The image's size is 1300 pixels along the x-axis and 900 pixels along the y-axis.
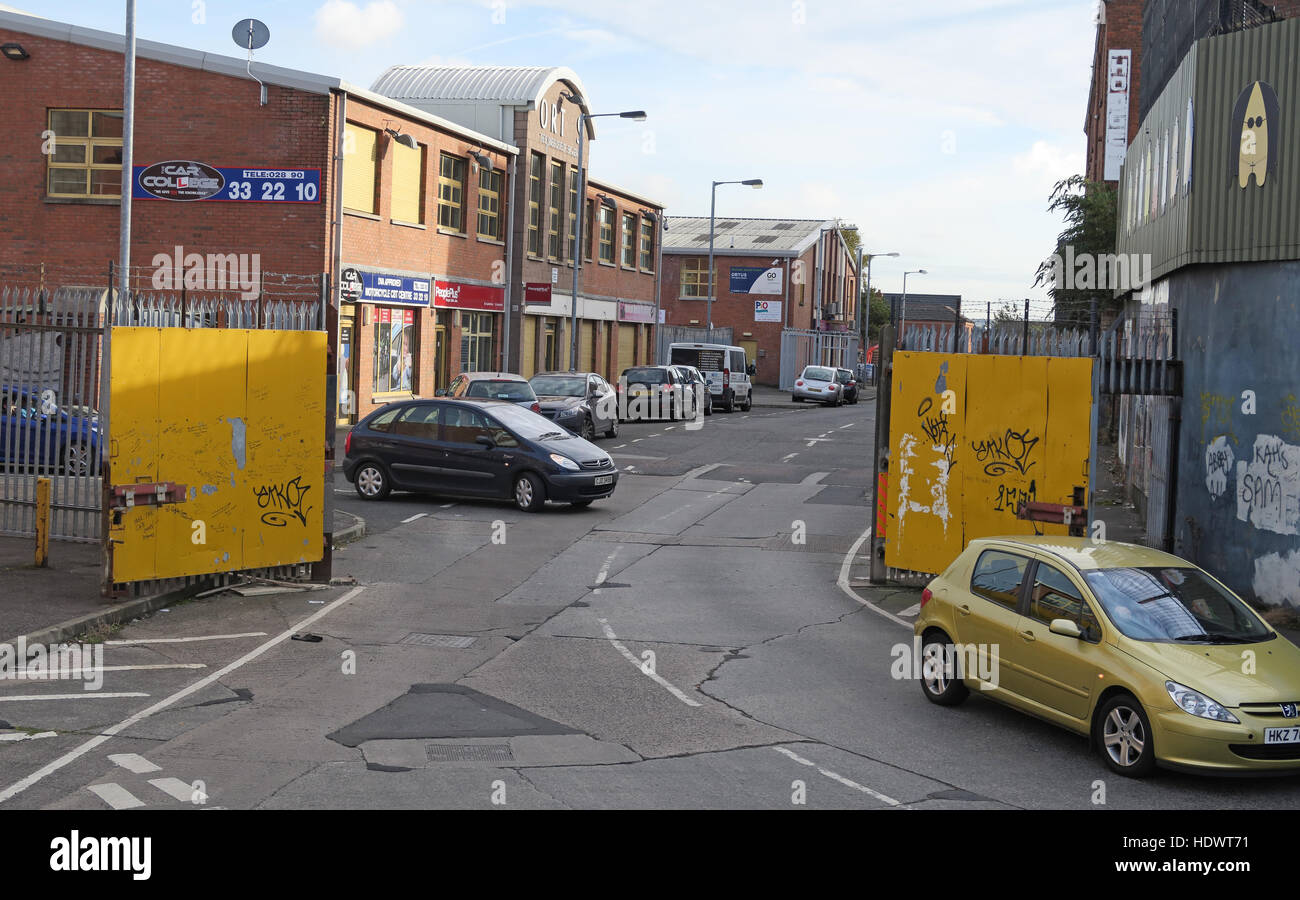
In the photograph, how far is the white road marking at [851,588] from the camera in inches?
573

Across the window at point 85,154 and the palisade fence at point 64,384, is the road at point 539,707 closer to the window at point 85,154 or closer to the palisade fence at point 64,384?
the palisade fence at point 64,384

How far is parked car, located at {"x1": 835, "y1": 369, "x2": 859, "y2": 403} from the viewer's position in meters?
59.3

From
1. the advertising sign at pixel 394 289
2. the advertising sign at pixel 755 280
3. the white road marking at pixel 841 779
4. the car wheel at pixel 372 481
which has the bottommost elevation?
the white road marking at pixel 841 779

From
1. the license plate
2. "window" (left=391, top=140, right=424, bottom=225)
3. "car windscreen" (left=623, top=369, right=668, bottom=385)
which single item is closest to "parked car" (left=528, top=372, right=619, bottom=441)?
"window" (left=391, top=140, right=424, bottom=225)

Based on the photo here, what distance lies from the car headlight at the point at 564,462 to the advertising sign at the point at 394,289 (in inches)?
495

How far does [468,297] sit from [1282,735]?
33.1 meters

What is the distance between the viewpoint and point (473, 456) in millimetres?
21500

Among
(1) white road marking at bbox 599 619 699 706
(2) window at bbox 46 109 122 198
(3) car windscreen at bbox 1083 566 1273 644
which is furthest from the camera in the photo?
(2) window at bbox 46 109 122 198

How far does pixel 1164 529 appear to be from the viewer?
17734 millimetres

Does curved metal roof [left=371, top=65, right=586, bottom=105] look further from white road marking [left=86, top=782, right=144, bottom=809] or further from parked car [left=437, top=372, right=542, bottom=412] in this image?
white road marking [left=86, top=782, right=144, bottom=809]

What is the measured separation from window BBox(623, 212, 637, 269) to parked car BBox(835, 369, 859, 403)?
33.4ft

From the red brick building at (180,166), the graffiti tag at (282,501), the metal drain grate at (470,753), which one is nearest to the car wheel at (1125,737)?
the metal drain grate at (470,753)

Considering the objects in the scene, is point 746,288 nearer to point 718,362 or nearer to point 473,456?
point 718,362
